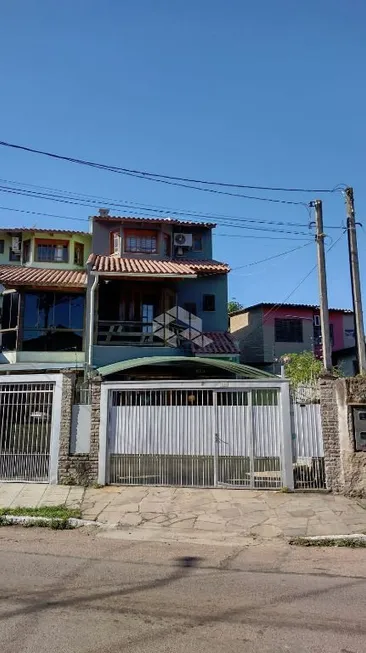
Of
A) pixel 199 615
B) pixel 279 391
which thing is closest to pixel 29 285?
pixel 279 391

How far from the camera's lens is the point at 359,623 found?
4152 mm

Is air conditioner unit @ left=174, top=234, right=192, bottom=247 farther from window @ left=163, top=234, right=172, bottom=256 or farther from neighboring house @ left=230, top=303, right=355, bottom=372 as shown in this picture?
neighboring house @ left=230, top=303, right=355, bottom=372

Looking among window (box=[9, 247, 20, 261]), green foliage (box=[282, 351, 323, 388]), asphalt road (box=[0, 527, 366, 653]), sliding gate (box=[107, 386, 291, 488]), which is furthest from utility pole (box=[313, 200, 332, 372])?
window (box=[9, 247, 20, 261])

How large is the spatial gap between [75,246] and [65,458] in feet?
47.1

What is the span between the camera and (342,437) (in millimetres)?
9781

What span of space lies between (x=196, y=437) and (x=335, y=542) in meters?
3.89

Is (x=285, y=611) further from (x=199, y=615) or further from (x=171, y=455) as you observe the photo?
(x=171, y=455)

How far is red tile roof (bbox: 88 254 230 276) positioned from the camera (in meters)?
18.8

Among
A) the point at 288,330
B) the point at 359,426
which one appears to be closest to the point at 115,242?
the point at 288,330

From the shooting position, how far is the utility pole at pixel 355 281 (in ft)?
43.0

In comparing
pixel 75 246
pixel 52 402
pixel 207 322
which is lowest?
pixel 52 402

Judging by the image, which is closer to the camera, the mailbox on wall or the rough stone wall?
the mailbox on wall

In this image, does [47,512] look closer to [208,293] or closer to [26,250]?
[208,293]

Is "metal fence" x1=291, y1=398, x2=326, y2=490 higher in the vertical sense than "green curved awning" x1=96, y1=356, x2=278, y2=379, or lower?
lower
